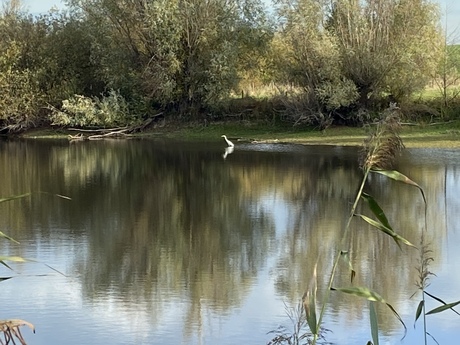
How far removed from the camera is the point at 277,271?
8.73 meters

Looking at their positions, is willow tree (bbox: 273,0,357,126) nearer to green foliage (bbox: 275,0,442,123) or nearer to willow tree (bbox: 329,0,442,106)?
green foliage (bbox: 275,0,442,123)

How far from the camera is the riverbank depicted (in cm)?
2512

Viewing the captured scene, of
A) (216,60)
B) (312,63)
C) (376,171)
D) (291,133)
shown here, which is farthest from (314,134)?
(376,171)

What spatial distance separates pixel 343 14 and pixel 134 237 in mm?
18760

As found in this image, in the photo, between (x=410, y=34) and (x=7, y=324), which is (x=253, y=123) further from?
(x=7, y=324)

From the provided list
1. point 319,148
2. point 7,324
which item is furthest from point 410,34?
point 7,324

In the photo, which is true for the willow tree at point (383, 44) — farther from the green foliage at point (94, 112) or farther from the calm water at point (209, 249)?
the green foliage at point (94, 112)

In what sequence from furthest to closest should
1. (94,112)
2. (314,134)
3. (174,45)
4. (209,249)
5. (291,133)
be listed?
(94,112) < (174,45) < (291,133) < (314,134) < (209,249)

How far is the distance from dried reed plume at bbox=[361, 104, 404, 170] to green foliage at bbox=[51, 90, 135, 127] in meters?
27.9

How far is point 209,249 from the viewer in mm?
10133

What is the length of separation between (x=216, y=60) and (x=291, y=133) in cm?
410

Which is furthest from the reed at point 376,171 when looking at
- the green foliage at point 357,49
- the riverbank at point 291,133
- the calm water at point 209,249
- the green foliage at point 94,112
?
the green foliage at point 94,112

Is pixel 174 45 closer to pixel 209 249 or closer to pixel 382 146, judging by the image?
pixel 209 249

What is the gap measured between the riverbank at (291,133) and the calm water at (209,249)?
510 cm
